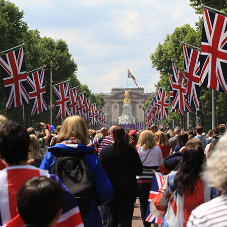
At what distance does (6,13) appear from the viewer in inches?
1134

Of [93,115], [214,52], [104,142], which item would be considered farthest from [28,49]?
[104,142]

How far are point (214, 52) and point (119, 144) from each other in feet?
26.3

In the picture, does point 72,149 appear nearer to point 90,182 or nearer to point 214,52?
point 90,182

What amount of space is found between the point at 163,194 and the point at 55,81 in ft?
135

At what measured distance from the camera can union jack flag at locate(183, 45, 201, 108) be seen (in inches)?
713

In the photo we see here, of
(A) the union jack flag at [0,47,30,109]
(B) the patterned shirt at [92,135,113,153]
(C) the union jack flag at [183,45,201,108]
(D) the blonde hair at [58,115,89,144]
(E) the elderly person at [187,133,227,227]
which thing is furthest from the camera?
(C) the union jack flag at [183,45,201,108]

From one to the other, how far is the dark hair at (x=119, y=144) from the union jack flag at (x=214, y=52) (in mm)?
7287

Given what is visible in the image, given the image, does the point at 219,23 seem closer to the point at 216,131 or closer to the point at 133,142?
the point at 216,131

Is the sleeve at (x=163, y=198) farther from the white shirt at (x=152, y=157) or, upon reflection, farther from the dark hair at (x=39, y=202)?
the white shirt at (x=152, y=157)

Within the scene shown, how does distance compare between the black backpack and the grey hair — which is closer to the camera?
the grey hair

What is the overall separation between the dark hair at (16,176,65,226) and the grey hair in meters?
0.82

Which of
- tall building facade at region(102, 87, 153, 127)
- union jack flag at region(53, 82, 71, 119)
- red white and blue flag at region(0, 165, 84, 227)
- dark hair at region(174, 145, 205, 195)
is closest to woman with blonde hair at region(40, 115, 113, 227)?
dark hair at region(174, 145, 205, 195)

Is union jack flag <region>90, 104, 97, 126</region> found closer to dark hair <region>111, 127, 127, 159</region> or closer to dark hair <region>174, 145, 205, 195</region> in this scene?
dark hair <region>111, 127, 127, 159</region>

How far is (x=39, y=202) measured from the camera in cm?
213
